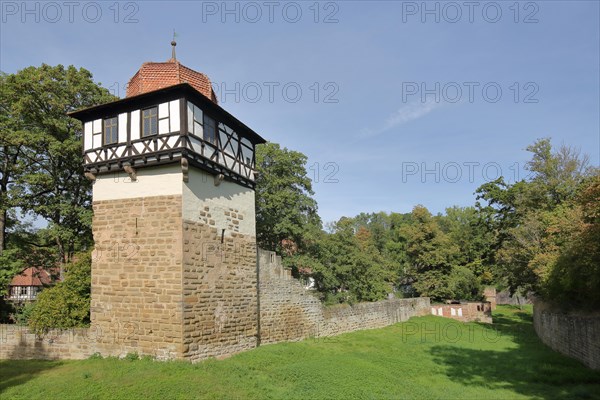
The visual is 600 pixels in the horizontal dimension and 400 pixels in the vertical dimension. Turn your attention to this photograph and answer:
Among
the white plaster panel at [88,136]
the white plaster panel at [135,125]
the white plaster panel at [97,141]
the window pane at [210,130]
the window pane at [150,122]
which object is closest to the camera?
the window pane at [150,122]

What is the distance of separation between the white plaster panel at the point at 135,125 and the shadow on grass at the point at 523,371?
39.9 ft

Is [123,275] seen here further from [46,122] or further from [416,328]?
[416,328]

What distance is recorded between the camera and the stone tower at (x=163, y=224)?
11820mm

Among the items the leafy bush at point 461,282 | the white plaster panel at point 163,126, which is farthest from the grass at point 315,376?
the leafy bush at point 461,282

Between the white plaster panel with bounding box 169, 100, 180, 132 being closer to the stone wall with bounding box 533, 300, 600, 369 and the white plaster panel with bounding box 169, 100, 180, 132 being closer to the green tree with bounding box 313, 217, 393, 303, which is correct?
the stone wall with bounding box 533, 300, 600, 369

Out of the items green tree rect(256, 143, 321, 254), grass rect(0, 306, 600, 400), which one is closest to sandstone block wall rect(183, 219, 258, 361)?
grass rect(0, 306, 600, 400)

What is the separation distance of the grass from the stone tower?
0.90m

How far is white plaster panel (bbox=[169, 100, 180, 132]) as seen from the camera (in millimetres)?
12210

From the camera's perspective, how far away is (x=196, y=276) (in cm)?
1220

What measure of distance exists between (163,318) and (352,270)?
800 inches

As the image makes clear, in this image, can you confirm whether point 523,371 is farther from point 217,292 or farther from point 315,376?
point 217,292

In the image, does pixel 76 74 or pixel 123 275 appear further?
pixel 76 74

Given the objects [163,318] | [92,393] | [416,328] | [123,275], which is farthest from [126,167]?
[416,328]

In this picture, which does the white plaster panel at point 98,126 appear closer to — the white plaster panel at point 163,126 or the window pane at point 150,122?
the window pane at point 150,122
